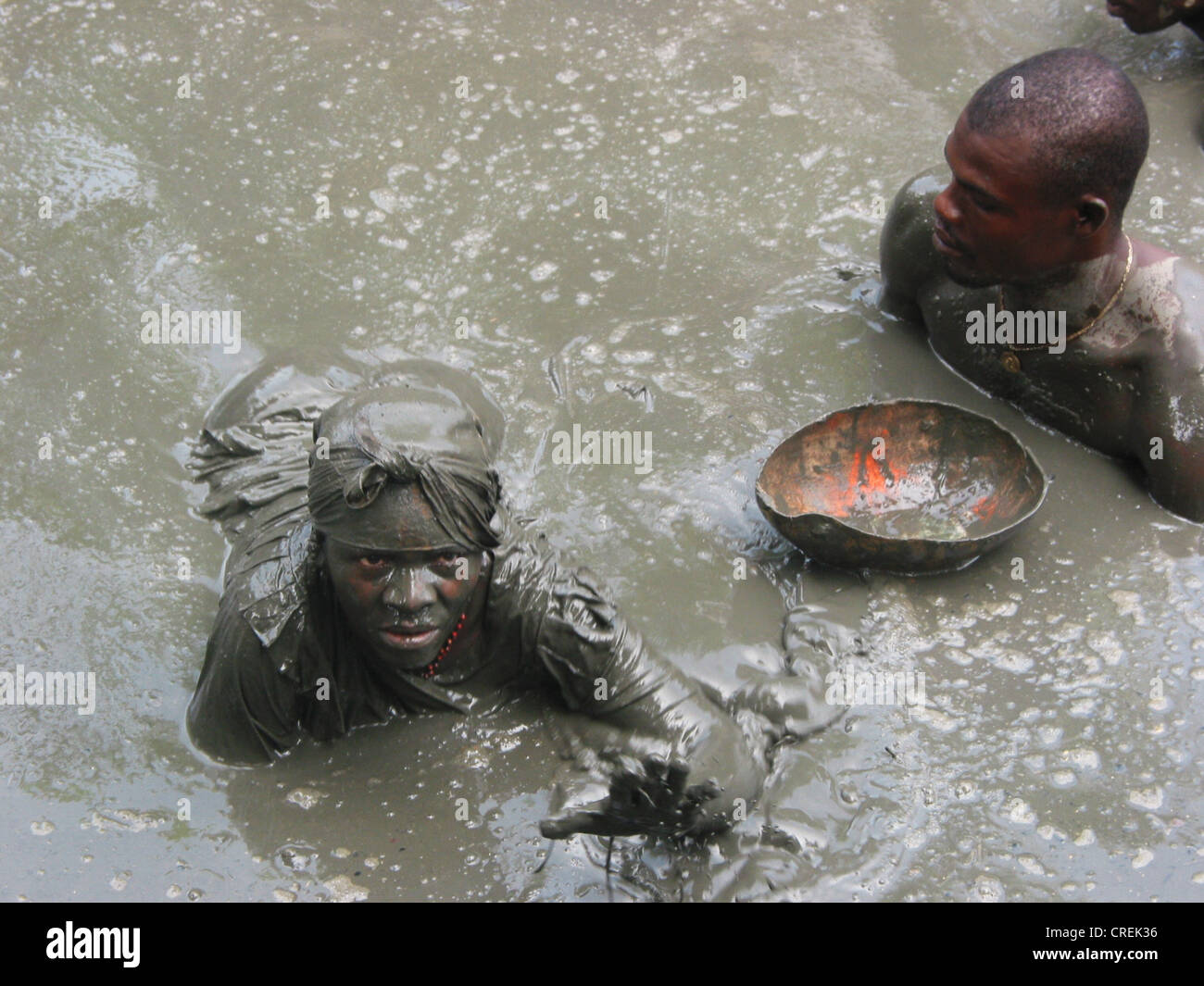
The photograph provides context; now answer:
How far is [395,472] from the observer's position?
253cm

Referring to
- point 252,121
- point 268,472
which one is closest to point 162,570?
point 268,472

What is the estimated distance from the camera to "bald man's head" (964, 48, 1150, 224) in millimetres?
3523

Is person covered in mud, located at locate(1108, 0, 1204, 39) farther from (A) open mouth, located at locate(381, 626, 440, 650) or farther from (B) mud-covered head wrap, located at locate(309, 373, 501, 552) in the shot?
(A) open mouth, located at locate(381, 626, 440, 650)

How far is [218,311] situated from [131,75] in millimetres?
1687

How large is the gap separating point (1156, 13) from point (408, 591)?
453 cm

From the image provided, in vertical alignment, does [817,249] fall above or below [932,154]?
below

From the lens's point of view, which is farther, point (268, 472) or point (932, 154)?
point (932, 154)

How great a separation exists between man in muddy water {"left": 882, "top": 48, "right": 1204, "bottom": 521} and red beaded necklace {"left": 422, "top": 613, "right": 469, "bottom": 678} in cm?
198

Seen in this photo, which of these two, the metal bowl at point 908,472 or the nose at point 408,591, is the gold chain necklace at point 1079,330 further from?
the nose at point 408,591

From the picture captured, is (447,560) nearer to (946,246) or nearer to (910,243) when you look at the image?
(946,246)

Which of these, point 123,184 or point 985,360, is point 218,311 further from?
point 985,360

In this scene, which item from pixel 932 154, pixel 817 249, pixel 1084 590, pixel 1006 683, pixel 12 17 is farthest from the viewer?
pixel 12 17

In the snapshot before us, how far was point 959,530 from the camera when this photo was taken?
376 cm

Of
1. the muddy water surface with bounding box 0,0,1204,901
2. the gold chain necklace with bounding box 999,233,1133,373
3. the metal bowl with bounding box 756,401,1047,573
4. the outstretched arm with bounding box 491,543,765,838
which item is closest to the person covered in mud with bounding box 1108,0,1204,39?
the muddy water surface with bounding box 0,0,1204,901
